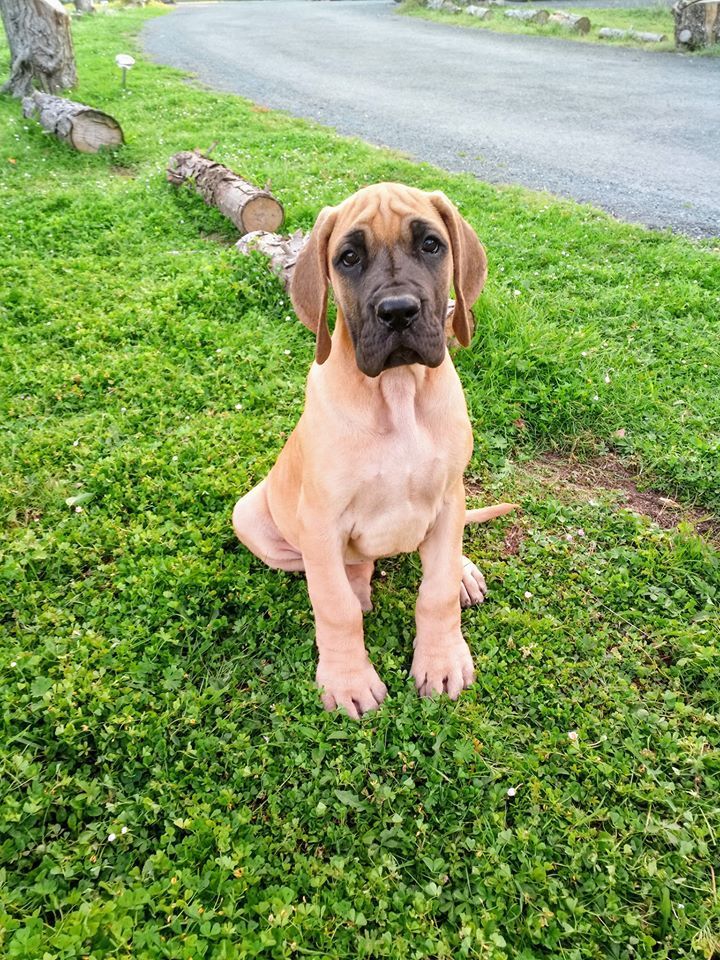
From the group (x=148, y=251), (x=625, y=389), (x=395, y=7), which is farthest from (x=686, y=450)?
(x=395, y=7)

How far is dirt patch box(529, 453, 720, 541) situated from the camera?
4086 mm

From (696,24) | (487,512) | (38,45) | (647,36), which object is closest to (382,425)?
(487,512)

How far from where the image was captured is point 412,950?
2.31 meters

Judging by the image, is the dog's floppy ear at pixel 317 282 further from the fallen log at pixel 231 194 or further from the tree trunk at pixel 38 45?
the tree trunk at pixel 38 45

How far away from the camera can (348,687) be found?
3076 mm

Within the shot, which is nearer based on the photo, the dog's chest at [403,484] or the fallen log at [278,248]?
the dog's chest at [403,484]

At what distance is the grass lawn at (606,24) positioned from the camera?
17.4 meters

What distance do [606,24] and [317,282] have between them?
72.3 feet

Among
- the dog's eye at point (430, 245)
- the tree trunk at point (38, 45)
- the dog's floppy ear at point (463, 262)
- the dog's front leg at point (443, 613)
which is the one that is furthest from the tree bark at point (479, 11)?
the dog's front leg at point (443, 613)

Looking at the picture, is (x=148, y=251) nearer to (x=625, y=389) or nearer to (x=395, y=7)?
(x=625, y=389)

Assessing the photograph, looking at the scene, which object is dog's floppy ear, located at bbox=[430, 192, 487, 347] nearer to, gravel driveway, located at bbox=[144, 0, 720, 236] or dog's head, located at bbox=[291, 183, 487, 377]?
dog's head, located at bbox=[291, 183, 487, 377]

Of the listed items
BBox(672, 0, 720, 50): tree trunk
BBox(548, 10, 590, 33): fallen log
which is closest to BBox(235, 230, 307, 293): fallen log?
BBox(672, 0, 720, 50): tree trunk

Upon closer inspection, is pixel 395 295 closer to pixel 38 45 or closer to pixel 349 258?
pixel 349 258

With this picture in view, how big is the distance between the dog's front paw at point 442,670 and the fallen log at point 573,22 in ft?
72.3
